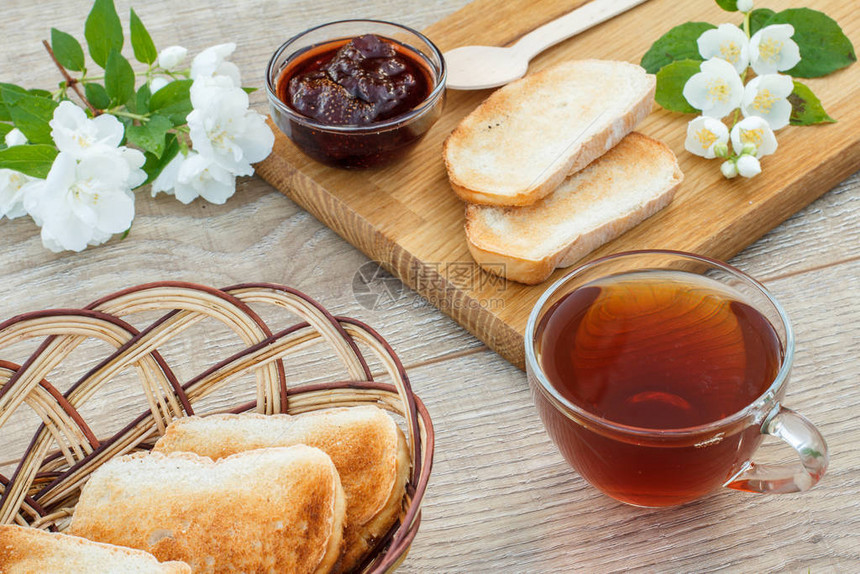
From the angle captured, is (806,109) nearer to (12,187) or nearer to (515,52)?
(515,52)

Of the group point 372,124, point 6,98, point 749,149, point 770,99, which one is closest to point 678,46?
point 770,99

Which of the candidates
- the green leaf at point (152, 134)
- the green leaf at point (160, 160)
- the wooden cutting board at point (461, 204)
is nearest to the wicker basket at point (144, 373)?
the wooden cutting board at point (461, 204)

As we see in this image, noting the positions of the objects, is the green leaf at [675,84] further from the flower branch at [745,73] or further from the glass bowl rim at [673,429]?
the glass bowl rim at [673,429]

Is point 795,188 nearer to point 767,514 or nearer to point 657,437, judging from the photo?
point 767,514

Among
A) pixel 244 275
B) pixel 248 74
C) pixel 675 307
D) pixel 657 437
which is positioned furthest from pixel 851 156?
pixel 248 74

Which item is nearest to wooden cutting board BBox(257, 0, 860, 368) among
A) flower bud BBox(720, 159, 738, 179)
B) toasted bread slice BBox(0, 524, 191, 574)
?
flower bud BBox(720, 159, 738, 179)

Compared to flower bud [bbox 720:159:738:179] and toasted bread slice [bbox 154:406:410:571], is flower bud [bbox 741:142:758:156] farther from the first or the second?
toasted bread slice [bbox 154:406:410:571]
